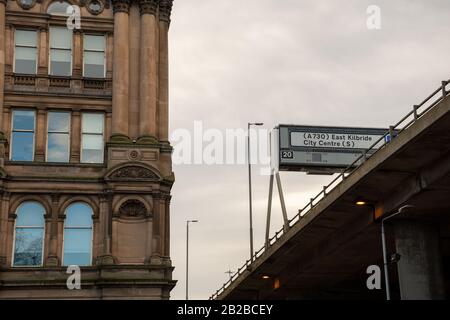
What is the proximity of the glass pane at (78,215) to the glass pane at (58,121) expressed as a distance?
16.2 feet

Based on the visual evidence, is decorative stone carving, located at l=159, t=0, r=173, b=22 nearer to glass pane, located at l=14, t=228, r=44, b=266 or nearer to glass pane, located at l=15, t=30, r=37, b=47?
glass pane, located at l=15, t=30, r=37, b=47

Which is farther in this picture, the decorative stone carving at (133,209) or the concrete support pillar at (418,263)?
the decorative stone carving at (133,209)

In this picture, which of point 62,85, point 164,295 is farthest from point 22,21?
point 164,295

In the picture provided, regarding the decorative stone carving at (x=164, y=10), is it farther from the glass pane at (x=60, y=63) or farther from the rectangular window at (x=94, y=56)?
the glass pane at (x=60, y=63)

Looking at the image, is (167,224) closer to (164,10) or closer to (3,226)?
(3,226)

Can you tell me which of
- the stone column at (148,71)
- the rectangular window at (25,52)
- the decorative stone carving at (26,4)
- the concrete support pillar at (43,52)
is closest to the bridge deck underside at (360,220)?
the stone column at (148,71)

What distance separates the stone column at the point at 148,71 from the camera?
48219mm

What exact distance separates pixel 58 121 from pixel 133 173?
236 inches

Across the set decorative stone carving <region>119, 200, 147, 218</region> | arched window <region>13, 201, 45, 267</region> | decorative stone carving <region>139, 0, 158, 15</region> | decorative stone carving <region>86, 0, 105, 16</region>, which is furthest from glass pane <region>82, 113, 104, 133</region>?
decorative stone carving <region>139, 0, 158, 15</region>

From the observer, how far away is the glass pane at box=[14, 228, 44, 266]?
4531cm

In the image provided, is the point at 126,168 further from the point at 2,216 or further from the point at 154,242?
the point at 2,216

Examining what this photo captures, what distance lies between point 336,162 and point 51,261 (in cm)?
2387

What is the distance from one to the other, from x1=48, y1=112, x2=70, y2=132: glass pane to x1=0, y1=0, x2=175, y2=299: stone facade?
15.5 inches
